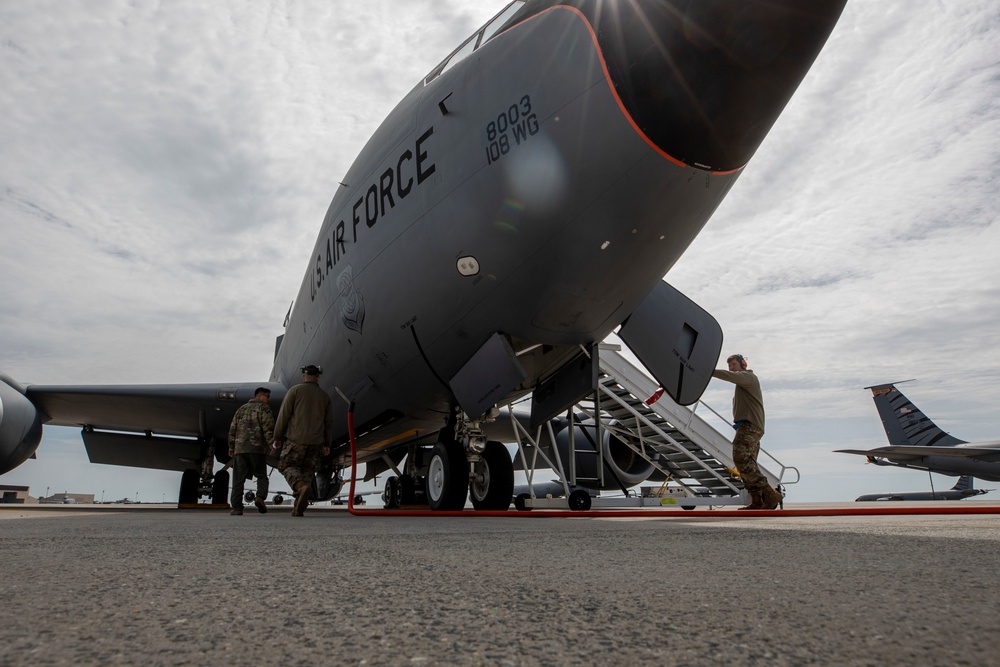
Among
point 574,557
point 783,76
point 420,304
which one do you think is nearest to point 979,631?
point 574,557

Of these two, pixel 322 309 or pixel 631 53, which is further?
pixel 322 309

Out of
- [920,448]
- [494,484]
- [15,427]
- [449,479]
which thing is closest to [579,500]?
[494,484]

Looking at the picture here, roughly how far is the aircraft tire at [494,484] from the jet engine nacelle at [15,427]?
7336 mm

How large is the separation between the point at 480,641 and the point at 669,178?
3660 mm

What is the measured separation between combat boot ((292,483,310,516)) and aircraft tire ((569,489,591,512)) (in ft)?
8.39

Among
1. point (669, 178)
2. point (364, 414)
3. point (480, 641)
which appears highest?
point (669, 178)

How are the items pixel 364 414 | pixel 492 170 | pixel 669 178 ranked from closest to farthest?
1. pixel 669 178
2. pixel 492 170
3. pixel 364 414

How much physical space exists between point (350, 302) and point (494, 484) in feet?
7.43

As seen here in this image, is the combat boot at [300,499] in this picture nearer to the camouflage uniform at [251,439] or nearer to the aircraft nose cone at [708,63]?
the camouflage uniform at [251,439]

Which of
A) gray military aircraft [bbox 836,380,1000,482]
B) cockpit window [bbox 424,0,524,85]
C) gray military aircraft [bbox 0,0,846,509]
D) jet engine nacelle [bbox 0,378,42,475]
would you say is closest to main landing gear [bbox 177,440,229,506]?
jet engine nacelle [bbox 0,378,42,475]

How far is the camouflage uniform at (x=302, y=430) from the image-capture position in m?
6.58

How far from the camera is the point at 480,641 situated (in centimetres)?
95

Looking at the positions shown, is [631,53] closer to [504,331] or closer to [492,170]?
[492,170]

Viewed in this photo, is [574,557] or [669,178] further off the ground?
[669,178]
